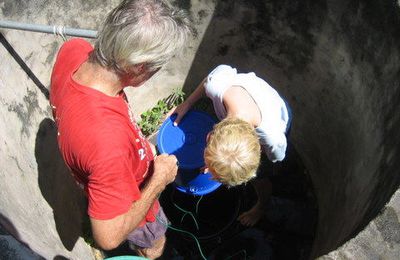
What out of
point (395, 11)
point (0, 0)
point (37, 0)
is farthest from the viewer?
point (37, 0)

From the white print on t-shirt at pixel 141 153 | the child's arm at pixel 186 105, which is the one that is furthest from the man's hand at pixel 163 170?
the child's arm at pixel 186 105

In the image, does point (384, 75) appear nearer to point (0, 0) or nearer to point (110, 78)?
point (110, 78)

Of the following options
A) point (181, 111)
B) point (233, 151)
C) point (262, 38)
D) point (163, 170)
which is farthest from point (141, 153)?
point (262, 38)

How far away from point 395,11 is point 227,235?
2.36 m

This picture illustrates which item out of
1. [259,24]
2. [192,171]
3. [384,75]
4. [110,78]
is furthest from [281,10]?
[110,78]

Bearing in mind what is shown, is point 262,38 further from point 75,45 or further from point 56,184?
point 56,184

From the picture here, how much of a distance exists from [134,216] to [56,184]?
140 centimetres

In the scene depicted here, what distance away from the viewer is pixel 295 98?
4262 mm

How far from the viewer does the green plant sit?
15.0ft

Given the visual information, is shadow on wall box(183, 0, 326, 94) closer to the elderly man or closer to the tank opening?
the tank opening

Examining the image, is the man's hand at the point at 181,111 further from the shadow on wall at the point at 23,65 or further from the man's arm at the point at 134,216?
the shadow on wall at the point at 23,65

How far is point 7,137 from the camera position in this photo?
119 inches

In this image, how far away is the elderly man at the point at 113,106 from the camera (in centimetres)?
224

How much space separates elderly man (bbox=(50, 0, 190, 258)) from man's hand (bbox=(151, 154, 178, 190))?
0.83 ft
